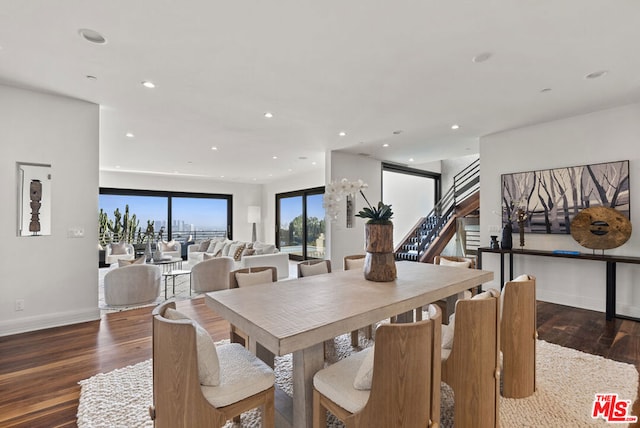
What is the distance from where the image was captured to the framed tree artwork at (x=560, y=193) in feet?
12.1

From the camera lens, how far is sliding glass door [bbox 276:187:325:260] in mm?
8648

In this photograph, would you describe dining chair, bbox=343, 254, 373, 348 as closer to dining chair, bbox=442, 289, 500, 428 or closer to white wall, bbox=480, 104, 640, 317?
dining chair, bbox=442, 289, 500, 428

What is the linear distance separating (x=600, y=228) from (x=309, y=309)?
413cm

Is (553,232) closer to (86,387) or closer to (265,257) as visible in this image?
(265,257)

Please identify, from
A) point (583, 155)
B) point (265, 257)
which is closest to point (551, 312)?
point (583, 155)

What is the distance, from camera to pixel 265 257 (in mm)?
5586

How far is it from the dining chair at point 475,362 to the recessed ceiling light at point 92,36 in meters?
3.07

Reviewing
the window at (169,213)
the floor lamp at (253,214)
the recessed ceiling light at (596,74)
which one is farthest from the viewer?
the floor lamp at (253,214)

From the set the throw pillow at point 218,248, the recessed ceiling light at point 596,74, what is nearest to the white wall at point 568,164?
the recessed ceiling light at point 596,74

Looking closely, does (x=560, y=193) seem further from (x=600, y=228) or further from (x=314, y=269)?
(x=314, y=269)

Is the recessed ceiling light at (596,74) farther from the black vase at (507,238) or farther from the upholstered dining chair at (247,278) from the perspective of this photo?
the upholstered dining chair at (247,278)

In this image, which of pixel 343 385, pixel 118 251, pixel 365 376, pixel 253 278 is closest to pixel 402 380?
pixel 365 376

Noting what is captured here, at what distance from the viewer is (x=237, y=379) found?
4.58ft

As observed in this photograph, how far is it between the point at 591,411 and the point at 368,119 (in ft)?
11.8
